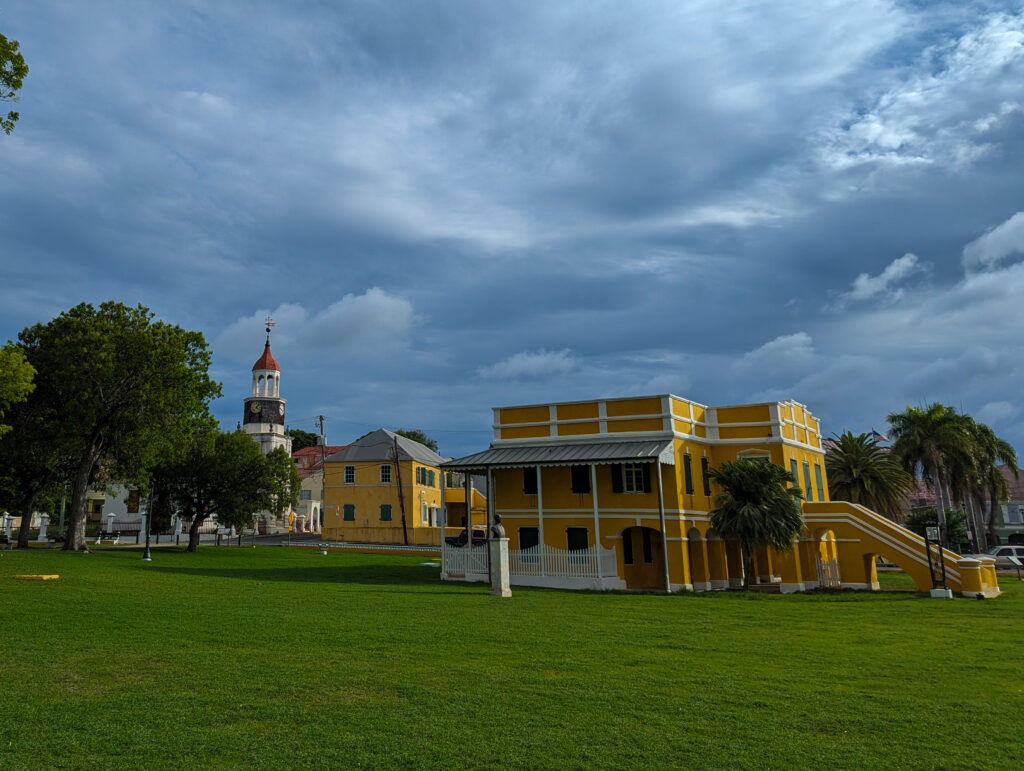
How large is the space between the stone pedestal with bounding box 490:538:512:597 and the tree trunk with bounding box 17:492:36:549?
79.4ft

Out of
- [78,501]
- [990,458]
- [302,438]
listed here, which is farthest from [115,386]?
[302,438]

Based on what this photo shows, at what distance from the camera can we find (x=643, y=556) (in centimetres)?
2616

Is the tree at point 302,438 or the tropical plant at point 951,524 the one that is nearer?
the tropical plant at point 951,524

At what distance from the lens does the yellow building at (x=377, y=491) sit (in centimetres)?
5438

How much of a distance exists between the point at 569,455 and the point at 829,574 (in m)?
10.9

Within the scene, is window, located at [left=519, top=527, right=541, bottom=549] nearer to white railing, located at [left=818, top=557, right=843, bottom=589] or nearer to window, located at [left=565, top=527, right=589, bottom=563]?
window, located at [left=565, top=527, right=589, bottom=563]

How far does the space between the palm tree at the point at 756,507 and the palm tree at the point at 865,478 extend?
541 inches

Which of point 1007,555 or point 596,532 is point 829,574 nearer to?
point 596,532

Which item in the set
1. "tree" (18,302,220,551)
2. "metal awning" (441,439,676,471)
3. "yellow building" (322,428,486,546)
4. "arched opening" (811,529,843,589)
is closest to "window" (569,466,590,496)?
"metal awning" (441,439,676,471)

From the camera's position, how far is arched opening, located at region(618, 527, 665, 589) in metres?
25.9

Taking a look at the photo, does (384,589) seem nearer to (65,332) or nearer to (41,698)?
(41,698)

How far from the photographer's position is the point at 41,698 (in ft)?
23.4

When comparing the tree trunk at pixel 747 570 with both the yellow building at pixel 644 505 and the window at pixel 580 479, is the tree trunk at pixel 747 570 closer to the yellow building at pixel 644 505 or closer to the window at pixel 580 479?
the yellow building at pixel 644 505

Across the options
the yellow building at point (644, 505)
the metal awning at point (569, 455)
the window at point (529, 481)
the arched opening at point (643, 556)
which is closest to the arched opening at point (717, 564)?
the yellow building at point (644, 505)
